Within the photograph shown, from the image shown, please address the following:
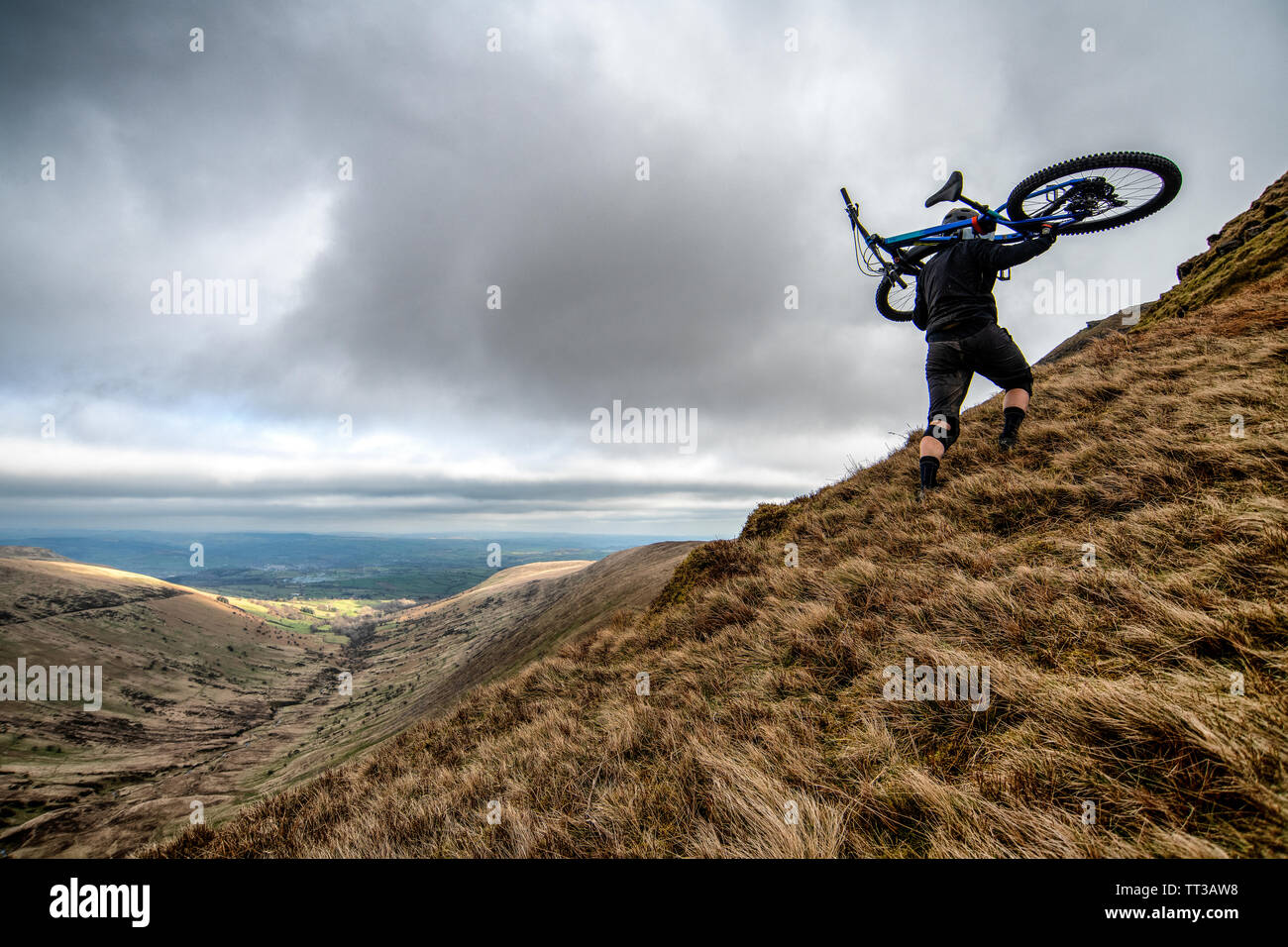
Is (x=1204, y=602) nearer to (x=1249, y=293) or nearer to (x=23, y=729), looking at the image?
(x=1249, y=293)

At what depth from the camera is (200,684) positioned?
8494cm

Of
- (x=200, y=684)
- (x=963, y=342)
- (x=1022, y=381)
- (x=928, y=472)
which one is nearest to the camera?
(x=963, y=342)

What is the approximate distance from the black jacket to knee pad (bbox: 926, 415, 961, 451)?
1309mm

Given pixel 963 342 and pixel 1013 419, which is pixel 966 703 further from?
pixel 1013 419

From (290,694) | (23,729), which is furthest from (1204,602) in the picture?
(290,694)

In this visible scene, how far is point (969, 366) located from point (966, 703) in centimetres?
580

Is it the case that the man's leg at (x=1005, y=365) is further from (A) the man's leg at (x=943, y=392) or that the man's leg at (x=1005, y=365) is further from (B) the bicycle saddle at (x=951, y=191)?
(B) the bicycle saddle at (x=951, y=191)

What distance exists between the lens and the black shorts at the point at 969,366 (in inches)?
255

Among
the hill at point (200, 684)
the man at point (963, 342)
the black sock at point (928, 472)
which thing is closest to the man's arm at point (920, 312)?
the man at point (963, 342)

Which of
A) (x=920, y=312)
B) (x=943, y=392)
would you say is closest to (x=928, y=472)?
(x=943, y=392)

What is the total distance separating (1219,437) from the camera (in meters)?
5.04

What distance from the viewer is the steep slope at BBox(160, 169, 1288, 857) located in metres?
1.98

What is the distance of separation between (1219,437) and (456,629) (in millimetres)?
93243
